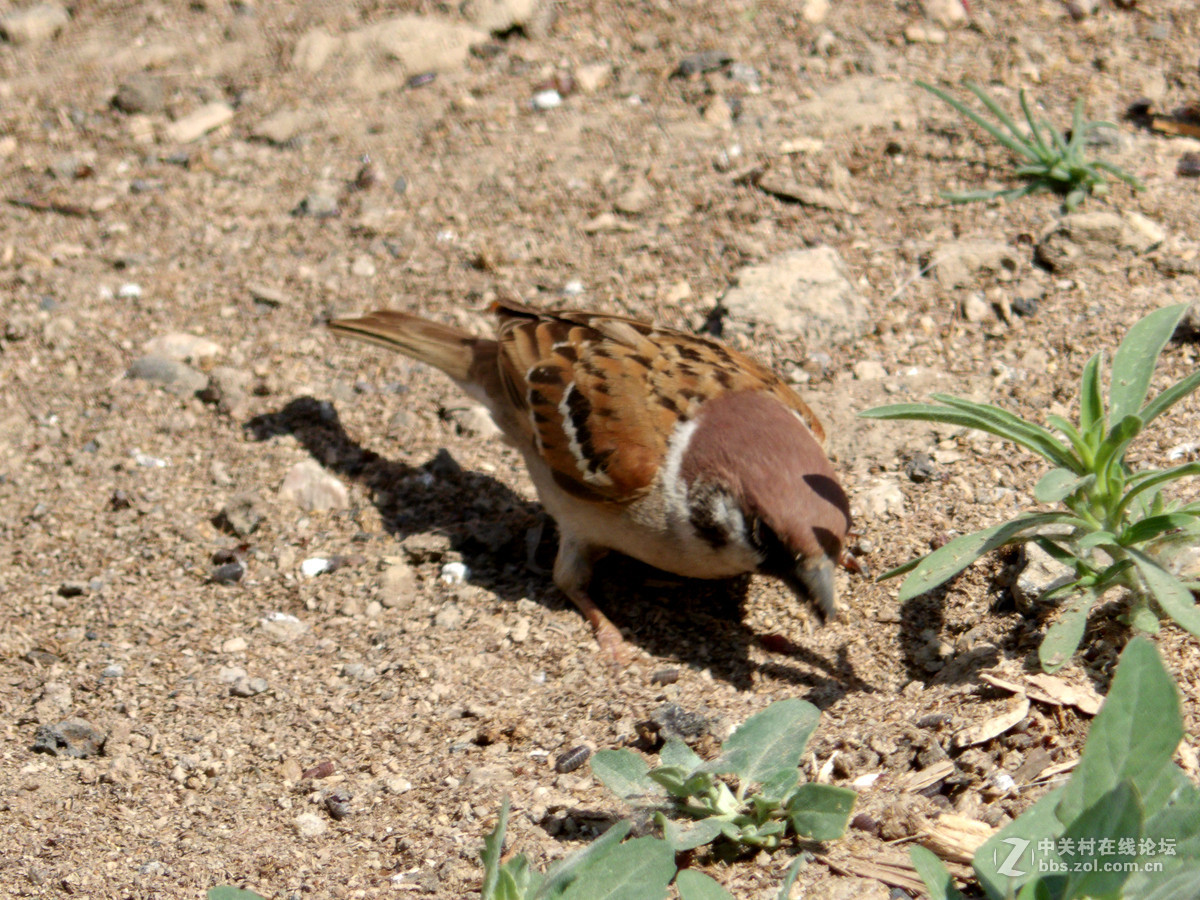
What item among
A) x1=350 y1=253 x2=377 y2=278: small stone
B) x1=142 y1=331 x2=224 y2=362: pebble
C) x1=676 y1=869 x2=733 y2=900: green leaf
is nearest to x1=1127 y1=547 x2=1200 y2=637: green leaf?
x1=676 y1=869 x2=733 y2=900: green leaf

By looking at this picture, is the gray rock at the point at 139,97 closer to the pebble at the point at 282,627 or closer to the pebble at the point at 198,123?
the pebble at the point at 198,123

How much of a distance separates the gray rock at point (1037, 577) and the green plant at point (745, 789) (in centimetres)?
105

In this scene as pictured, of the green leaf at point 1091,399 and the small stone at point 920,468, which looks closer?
the green leaf at point 1091,399

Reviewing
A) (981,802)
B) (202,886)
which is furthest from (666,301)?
(202,886)

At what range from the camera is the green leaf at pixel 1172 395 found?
325 cm

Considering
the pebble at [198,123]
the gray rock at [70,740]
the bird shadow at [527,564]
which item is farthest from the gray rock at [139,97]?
the gray rock at [70,740]

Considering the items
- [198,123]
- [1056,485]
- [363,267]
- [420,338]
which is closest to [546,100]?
[363,267]

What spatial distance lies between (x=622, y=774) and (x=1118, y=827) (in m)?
1.24

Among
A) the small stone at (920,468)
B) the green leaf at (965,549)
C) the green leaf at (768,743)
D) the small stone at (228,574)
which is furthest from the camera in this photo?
the small stone at (228,574)

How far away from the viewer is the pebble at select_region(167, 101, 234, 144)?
6.95 m

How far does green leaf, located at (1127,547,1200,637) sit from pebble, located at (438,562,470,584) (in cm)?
255

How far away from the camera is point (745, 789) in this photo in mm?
3053

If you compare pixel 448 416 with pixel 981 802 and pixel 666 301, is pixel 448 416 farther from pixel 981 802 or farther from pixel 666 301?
pixel 981 802

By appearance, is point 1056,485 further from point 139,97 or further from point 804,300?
point 139,97
